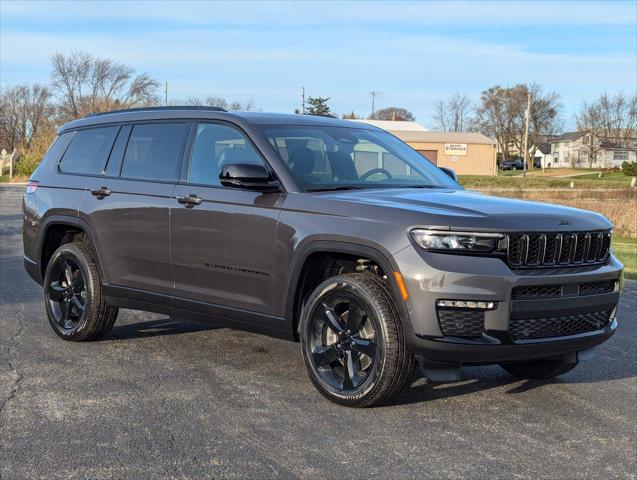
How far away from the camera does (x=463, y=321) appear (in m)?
4.41

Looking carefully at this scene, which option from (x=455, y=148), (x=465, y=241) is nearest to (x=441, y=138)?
(x=455, y=148)

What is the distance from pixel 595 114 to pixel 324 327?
369 feet

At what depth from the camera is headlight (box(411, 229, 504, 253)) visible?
4.41 m

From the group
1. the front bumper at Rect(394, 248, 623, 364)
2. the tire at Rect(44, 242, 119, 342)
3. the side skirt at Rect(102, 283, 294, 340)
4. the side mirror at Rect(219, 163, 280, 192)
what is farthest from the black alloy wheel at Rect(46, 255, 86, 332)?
the front bumper at Rect(394, 248, 623, 364)

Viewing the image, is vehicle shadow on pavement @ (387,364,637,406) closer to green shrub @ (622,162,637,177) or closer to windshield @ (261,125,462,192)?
windshield @ (261,125,462,192)

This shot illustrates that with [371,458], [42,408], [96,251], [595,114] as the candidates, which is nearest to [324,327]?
[371,458]

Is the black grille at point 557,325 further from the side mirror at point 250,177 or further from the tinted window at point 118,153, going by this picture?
the tinted window at point 118,153

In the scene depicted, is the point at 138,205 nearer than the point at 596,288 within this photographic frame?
No

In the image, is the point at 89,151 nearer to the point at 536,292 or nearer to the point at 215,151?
the point at 215,151

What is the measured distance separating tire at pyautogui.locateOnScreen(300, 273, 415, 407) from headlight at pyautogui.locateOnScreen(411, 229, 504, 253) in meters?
0.47

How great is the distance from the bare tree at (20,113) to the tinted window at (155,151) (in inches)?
3605

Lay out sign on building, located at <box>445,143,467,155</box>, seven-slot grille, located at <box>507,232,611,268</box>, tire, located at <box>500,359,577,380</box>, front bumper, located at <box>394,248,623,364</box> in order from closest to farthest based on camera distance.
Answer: front bumper, located at <box>394,248,623,364</box> → seven-slot grille, located at <box>507,232,611,268</box> → tire, located at <box>500,359,577,380</box> → sign on building, located at <box>445,143,467,155</box>

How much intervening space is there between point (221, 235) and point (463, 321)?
187 centimetres

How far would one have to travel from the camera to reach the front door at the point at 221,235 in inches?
207
